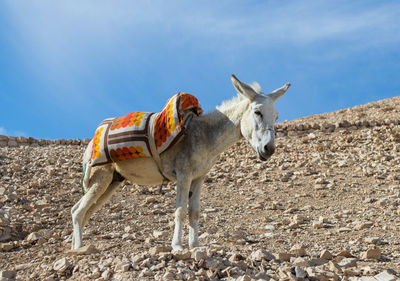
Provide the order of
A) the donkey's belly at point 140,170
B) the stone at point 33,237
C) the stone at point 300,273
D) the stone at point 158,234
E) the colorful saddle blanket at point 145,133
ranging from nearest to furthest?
the stone at point 300,273, the colorful saddle blanket at point 145,133, the donkey's belly at point 140,170, the stone at point 158,234, the stone at point 33,237

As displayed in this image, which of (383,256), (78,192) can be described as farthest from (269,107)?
(78,192)

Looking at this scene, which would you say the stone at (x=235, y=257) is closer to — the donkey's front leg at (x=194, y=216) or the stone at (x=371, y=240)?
the donkey's front leg at (x=194, y=216)

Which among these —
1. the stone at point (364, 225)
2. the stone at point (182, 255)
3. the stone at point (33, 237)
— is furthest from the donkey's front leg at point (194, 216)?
the stone at point (33, 237)

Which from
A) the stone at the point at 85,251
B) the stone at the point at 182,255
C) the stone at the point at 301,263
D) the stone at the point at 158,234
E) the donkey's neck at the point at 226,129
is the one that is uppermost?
the donkey's neck at the point at 226,129

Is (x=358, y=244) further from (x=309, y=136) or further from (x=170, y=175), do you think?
(x=309, y=136)

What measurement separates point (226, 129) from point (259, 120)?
1.72ft

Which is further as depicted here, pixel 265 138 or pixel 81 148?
pixel 81 148

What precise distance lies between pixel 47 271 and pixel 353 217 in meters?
5.76

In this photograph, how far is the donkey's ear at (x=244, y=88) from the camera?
17.5 feet

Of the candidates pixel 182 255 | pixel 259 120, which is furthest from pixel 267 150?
pixel 182 255

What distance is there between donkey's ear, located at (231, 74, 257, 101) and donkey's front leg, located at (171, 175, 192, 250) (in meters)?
1.24

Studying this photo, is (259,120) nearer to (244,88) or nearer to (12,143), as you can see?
(244,88)

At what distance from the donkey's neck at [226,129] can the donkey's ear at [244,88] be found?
0.15 m

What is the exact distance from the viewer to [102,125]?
641cm
